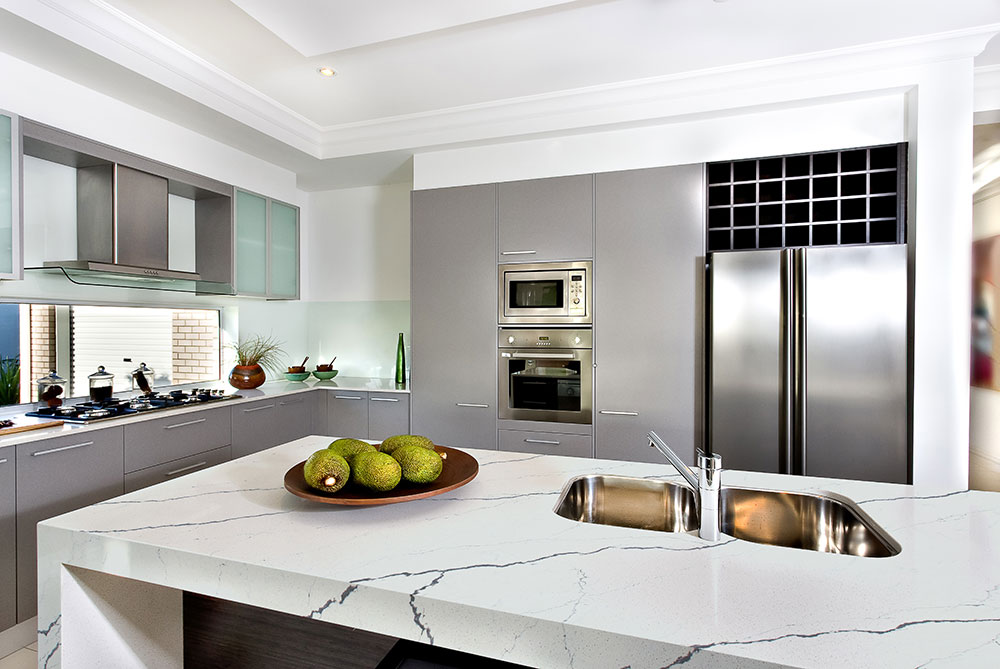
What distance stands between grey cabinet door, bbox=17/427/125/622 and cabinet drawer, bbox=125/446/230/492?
7cm

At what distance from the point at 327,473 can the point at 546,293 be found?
2392 millimetres

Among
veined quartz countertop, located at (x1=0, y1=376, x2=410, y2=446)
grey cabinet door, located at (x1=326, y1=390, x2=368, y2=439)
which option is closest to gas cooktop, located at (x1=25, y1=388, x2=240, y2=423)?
A: veined quartz countertop, located at (x1=0, y1=376, x2=410, y2=446)

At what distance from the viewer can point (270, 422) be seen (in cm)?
354

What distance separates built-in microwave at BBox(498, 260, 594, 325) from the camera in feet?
10.9

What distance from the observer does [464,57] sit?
2723 mm

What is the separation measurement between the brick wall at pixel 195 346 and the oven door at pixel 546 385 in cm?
203

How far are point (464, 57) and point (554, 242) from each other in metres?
1.18

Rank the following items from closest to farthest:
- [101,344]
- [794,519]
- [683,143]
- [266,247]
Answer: [794,519] → [101,344] → [683,143] → [266,247]

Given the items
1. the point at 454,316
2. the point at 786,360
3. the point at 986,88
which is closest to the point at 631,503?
the point at 786,360

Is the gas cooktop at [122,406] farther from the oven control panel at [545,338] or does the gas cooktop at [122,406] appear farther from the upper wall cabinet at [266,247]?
the oven control panel at [545,338]

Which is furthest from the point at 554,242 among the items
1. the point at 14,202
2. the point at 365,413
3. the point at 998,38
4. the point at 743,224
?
the point at 14,202

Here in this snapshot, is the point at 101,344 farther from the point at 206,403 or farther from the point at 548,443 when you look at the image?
the point at 548,443

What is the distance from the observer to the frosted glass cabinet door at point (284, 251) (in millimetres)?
4012

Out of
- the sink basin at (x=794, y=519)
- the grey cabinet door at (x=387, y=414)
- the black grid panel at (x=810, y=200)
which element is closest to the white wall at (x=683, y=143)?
the black grid panel at (x=810, y=200)
